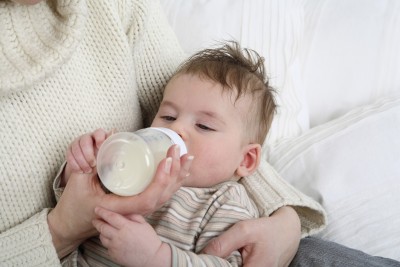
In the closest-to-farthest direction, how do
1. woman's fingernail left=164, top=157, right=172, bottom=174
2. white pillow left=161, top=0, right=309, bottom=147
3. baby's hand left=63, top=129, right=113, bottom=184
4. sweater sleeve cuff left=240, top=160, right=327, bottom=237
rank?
woman's fingernail left=164, top=157, right=172, bottom=174 → baby's hand left=63, top=129, right=113, bottom=184 → sweater sleeve cuff left=240, top=160, right=327, bottom=237 → white pillow left=161, top=0, right=309, bottom=147

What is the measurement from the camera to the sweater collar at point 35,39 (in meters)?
0.94

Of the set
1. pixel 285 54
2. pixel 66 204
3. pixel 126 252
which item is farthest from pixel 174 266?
pixel 285 54

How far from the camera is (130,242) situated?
837 millimetres

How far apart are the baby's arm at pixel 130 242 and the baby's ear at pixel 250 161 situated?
1.27 ft

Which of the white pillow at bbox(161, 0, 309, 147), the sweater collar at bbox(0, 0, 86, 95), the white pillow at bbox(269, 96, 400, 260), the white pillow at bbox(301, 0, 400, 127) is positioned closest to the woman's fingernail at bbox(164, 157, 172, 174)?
the sweater collar at bbox(0, 0, 86, 95)

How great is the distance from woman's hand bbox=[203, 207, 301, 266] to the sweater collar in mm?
482

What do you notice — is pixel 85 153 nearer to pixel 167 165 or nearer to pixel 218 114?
pixel 167 165

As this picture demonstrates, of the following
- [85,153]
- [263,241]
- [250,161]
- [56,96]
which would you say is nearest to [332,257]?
[263,241]

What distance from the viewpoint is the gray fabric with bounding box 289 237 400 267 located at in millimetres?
1032

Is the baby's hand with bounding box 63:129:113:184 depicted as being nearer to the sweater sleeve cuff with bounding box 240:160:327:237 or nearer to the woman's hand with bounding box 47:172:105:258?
the woman's hand with bounding box 47:172:105:258

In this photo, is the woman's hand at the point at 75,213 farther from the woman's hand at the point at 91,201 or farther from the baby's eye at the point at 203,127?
the baby's eye at the point at 203,127

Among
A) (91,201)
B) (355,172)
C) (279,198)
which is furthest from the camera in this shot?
(355,172)

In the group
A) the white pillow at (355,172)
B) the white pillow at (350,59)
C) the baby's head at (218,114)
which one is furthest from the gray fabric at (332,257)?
the white pillow at (350,59)

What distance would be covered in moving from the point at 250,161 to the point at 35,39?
57cm
